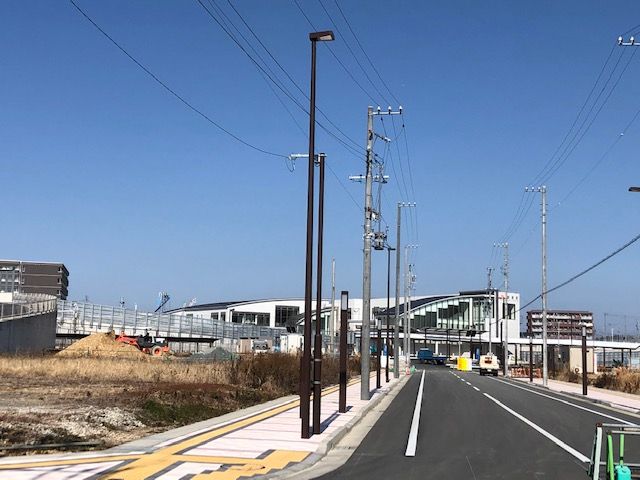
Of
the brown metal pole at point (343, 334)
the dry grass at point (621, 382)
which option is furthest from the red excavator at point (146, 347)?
the brown metal pole at point (343, 334)

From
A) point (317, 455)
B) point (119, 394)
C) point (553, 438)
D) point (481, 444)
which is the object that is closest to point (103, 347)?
point (119, 394)

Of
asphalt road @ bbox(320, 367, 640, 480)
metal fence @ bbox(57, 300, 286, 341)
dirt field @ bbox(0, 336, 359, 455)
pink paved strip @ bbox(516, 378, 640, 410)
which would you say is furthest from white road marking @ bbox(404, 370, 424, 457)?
metal fence @ bbox(57, 300, 286, 341)

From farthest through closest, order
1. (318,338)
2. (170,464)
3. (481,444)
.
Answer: (318,338)
(481,444)
(170,464)

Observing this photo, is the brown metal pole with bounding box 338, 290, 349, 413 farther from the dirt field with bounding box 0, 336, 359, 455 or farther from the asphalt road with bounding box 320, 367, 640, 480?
the dirt field with bounding box 0, 336, 359, 455

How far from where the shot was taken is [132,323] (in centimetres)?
8269

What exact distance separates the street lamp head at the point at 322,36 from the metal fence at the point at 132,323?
217ft

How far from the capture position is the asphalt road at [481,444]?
1170cm

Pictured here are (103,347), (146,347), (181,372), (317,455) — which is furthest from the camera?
(146,347)

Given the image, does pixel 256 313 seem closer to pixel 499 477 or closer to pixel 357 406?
pixel 357 406

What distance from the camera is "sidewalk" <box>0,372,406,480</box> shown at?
10.2 meters

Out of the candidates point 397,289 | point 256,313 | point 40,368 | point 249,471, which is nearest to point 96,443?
point 249,471

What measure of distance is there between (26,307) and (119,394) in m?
35.5

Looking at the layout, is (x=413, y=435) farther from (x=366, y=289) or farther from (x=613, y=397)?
(x=613, y=397)

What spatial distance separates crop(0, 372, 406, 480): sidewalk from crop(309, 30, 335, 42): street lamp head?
28.4ft
